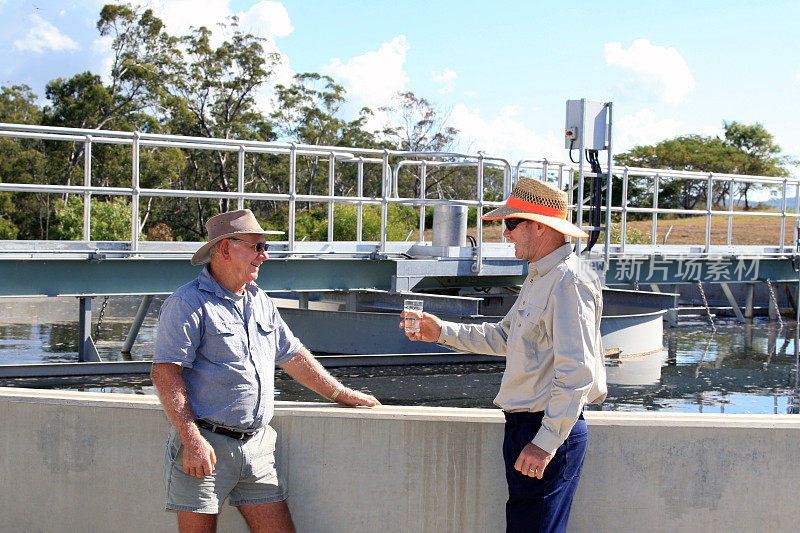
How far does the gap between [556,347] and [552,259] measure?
0.36 metres

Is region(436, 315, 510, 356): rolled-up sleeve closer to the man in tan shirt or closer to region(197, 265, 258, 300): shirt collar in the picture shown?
the man in tan shirt

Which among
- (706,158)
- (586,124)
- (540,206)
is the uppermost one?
(706,158)

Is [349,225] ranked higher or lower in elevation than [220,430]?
higher

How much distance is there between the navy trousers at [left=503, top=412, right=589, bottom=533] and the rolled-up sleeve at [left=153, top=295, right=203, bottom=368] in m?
1.24

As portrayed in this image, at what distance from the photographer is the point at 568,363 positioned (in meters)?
2.99

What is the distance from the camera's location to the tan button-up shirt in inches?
117

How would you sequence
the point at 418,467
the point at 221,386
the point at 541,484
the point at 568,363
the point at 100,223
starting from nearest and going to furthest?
1. the point at 568,363
2. the point at 541,484
3. the point at 221,386
4. the point at 418,467
5. the point at 100,223

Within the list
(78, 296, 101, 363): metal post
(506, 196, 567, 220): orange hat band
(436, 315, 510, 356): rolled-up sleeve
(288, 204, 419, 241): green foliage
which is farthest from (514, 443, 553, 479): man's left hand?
(288, 204, 419, 241): green foliage

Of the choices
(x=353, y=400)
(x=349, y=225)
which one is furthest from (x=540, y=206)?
(x=349, y=225)

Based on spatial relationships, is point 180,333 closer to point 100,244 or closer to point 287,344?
point 287,344

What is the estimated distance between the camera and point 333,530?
3861mm

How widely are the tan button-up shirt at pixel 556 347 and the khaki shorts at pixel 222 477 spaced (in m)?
1.01

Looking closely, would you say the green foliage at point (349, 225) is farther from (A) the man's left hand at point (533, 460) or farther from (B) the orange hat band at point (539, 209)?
(A) the man's left hand at point (533, 460)

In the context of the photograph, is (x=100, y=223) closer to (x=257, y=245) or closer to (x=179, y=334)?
(x=257, y=245)
